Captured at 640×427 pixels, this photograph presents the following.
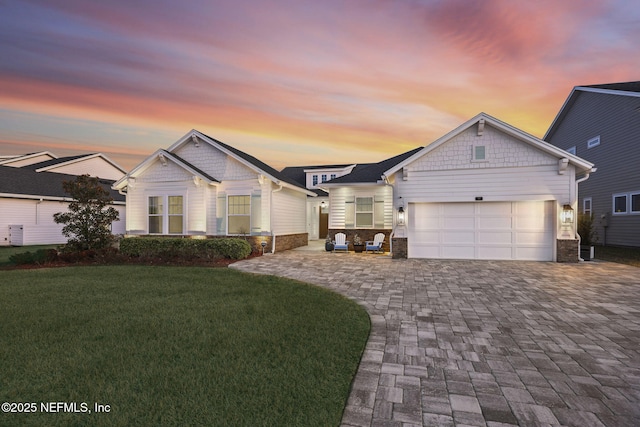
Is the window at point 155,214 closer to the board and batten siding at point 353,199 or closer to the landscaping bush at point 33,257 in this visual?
the landscaping bush at point 33,257

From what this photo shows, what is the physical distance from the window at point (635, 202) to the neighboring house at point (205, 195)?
17718 mm

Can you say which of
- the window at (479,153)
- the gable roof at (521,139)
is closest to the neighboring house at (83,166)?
the gable roof at (521,139)

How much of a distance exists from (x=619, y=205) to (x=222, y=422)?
22306 mm

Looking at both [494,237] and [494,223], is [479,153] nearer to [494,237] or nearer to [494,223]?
[494,223]

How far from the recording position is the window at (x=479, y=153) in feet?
37.8

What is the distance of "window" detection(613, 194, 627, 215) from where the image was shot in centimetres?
1576

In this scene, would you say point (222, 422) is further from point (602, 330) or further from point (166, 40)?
point (166, 40)

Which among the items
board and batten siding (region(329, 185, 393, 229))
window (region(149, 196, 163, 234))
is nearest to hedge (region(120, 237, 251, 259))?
window (region(149, 196, 163, 234))

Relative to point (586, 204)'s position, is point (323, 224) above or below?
below

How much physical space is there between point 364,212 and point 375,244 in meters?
1.94

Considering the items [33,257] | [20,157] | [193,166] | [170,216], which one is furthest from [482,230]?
[20,157]

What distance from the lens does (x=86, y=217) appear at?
1209 centimetres

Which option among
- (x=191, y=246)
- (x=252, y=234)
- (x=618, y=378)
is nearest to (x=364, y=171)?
(x=252, y=234)

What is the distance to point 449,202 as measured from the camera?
12.0m
